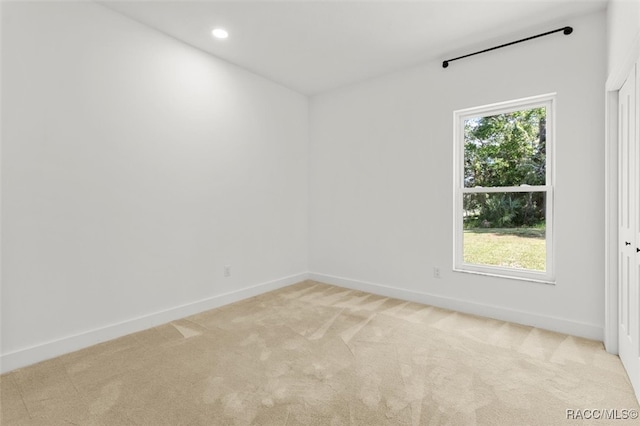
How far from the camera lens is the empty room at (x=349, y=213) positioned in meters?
1.93

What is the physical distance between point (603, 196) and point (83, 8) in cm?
441

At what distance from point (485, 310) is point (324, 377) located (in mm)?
1945

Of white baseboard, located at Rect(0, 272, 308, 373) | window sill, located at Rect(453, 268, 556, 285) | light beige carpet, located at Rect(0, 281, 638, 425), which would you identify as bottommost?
light beige carpet, located at Rect(0, 281, 638, 425)

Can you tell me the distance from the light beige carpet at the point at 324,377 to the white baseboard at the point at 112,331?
7cm

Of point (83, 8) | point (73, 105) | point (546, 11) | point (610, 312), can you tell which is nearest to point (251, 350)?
point (73, 105)

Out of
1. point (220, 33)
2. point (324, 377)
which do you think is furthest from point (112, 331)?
point (220, 33)

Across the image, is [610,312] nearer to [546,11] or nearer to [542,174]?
[542,174]

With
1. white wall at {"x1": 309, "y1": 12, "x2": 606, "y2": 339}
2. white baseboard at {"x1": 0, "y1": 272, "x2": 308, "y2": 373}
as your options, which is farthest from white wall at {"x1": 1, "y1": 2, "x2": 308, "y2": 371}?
white wall at {"x1": 309, "y1": 12, "x2": 606, "y2": 339}

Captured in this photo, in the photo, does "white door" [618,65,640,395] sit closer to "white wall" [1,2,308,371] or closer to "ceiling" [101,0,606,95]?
"ceiling" [101,0,606,95]

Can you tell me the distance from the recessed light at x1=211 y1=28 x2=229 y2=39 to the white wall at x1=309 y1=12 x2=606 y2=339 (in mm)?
1739

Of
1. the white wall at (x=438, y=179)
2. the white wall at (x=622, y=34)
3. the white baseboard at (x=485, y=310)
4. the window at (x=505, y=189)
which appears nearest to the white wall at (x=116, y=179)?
the white wall at (x=438, y=179)

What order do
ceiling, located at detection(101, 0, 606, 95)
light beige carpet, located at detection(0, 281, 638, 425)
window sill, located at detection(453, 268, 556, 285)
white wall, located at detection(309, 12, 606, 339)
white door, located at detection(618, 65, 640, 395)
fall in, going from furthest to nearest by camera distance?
1. window sill, located at detection(453, 268, 556, 285)
2. white wall, located at detection(309, 12, 606, 339)
3. ceiling, located at detection(101, 0, 606, 95)
4. white door, located at detection(618, 65, 640, 395)
5. light beige carpet, located at detection(0, 281, 638, 425)

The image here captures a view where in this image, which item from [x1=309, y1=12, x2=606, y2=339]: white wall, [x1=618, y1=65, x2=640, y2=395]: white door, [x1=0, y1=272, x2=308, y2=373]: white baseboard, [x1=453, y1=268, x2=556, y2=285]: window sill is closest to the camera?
[x1=618, y1=65, x2=640, y2=395]: white door

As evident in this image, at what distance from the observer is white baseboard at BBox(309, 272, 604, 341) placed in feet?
8.63
